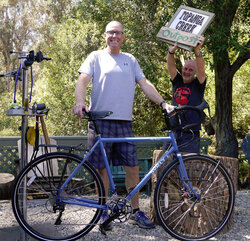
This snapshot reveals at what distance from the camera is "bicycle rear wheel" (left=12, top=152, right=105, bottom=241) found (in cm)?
314

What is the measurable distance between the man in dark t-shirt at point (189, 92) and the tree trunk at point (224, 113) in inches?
171

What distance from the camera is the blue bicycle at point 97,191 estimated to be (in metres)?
3.19

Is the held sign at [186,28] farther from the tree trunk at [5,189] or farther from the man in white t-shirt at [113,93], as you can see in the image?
the tree trunk at [5,189]

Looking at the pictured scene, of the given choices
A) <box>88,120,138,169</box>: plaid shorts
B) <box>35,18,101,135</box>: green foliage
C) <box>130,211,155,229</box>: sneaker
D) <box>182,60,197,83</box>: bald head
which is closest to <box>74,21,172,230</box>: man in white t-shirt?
<box>88,120,138,169</box>: plaid shorts

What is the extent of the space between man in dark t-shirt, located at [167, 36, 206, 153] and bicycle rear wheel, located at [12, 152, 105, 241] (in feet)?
3.54

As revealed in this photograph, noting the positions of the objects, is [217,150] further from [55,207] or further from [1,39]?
[1,39]

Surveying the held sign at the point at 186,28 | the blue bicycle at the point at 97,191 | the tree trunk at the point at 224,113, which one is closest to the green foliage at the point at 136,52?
the tree trunk at the point at 224,113

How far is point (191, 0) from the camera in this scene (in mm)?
6977

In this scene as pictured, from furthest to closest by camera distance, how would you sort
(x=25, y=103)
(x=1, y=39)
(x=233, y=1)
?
1. (x=1, y=39)
2. (x=233, y=1)
3. (x=25, y=103)

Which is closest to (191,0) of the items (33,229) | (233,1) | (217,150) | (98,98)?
(233,1)

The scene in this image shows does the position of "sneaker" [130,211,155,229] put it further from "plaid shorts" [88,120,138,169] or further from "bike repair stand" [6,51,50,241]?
"bike repair stand" [6,51,50,241]


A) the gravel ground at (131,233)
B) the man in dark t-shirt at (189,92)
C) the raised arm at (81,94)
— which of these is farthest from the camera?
the man in dark t-shirt at (189,92)

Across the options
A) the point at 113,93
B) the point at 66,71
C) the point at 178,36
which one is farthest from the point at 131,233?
the point at 66,71

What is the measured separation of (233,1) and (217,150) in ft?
10.4
